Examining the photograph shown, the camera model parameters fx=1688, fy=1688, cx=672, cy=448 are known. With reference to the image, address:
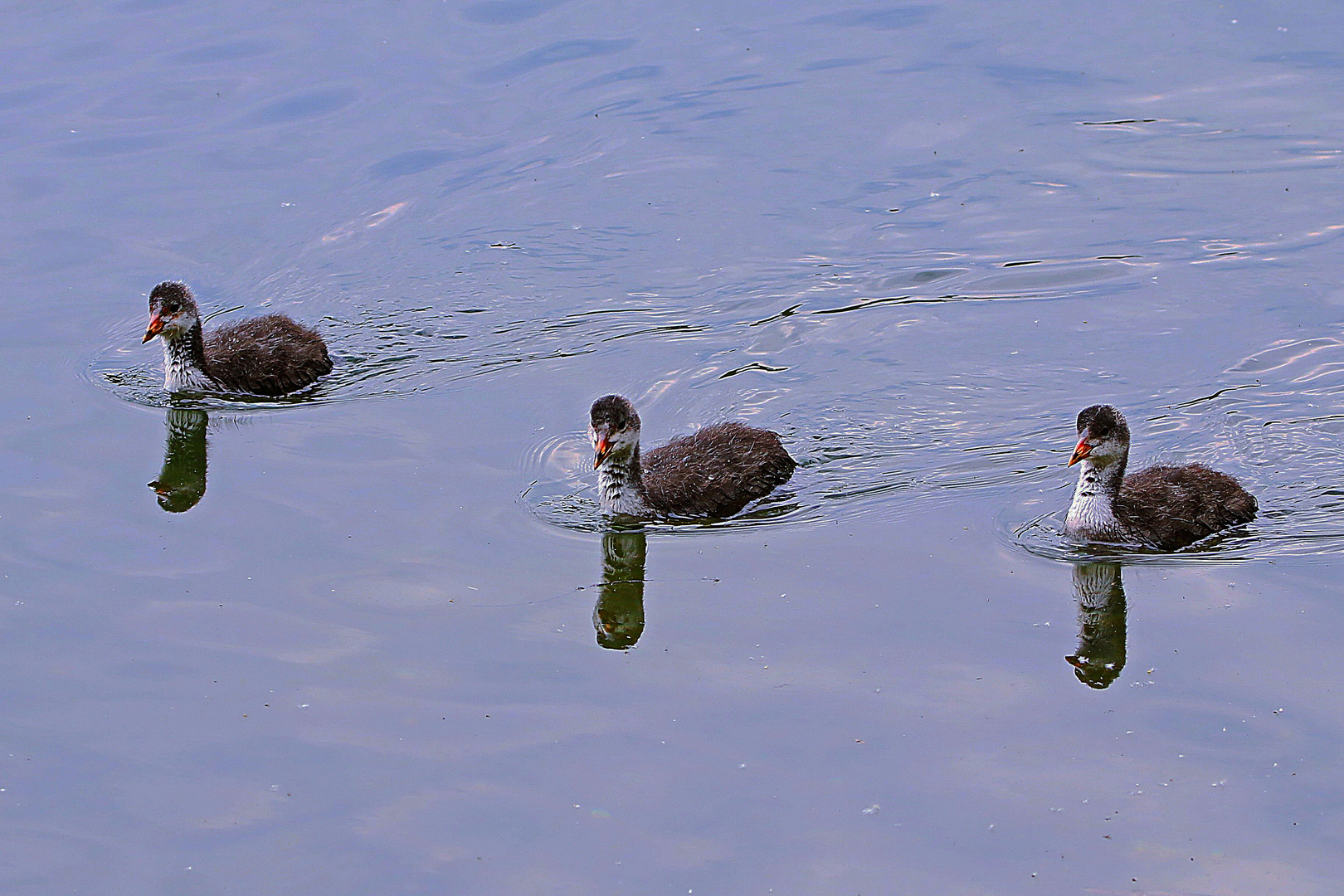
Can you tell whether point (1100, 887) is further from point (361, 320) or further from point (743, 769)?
point (361, 320)

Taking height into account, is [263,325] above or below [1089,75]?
below

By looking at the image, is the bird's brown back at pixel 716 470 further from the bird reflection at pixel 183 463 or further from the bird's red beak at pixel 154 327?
the bird's red beak at pixel 154 327

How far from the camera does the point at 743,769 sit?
7938 millimetres

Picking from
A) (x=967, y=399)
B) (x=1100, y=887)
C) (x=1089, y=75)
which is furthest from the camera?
(x=1089, y=75)

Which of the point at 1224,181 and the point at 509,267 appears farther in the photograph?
the point at 1224,181

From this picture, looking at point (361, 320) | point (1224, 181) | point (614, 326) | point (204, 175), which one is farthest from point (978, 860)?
point (204, 175)

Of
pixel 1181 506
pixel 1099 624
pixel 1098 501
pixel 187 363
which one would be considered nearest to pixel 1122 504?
Result: pixel 1098 501

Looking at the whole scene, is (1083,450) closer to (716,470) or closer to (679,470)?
(716,470)

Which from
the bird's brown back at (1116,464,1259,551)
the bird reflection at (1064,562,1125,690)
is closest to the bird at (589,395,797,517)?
the bird reflection at (1064,562,1125,690)

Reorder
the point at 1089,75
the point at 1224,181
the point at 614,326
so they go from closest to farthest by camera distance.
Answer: the point at 614,326 < the point at 1224,181 < the point at 1089,75

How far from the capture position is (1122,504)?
1034cm

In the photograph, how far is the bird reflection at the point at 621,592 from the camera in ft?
30.6

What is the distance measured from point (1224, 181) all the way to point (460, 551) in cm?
929

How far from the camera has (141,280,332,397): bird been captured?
12391 mm
